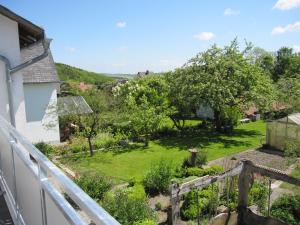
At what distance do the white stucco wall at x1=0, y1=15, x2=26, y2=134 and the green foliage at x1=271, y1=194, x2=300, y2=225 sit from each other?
747 cm

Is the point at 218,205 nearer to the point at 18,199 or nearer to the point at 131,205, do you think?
the point at 131,205

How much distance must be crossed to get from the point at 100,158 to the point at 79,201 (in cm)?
1718

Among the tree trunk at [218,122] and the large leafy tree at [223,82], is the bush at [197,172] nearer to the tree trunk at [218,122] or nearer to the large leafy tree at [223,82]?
the large leafy tree at [223,82]

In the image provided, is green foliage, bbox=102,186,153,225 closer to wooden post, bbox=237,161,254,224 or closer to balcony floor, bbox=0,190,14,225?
wooden post, bbox=237,161,254,224

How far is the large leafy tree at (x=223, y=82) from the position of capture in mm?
23141

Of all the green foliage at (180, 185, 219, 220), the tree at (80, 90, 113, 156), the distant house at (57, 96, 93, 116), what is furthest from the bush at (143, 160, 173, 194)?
the distant house at (57, 96, 93, 116)

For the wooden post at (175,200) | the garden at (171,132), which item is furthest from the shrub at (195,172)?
the wooden post at (175,200)

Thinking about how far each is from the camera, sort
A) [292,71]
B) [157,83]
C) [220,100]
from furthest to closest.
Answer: [292,71], [157,83], [220,100]

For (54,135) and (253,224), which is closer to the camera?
(253,224)

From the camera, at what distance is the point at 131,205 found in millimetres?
8516

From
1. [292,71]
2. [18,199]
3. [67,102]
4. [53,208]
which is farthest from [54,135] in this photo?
[292,71]

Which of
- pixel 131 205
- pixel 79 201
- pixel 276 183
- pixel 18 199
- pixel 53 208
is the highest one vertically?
pixel 79 201

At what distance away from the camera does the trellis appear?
7637 millimetres

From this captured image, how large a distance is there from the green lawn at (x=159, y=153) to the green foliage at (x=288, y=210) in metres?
5.71
